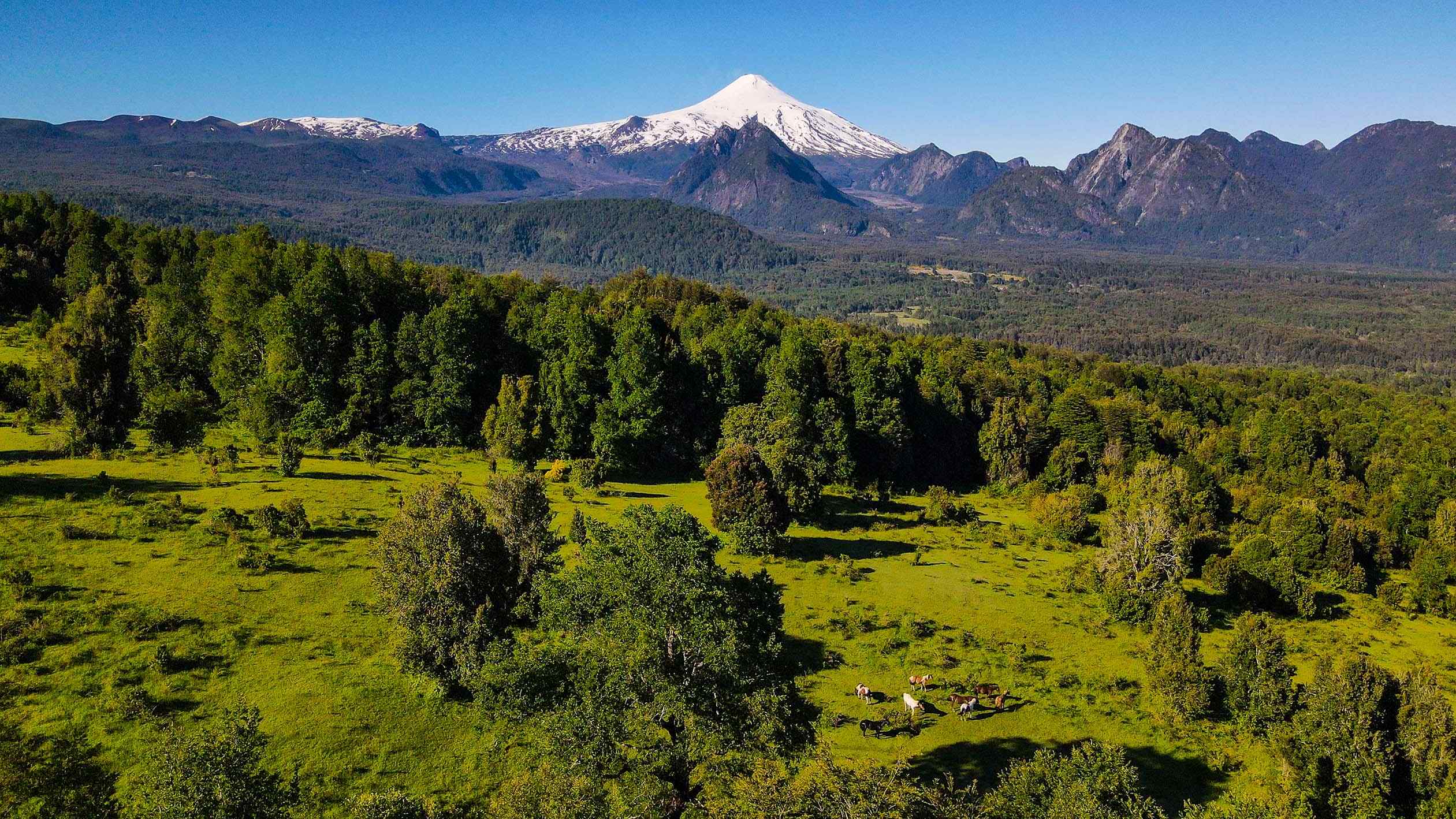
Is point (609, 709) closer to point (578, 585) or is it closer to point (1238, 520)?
point (578, 585)

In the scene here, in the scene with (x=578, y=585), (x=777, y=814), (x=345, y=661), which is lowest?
(x=345, y=661)

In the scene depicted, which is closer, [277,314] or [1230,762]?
[1230,762]

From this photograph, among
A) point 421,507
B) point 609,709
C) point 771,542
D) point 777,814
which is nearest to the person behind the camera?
point 777,814

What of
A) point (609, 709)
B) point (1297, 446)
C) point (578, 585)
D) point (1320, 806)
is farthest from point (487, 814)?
point (1297, 446)

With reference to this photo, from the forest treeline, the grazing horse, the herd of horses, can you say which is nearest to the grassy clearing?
the herd of horses

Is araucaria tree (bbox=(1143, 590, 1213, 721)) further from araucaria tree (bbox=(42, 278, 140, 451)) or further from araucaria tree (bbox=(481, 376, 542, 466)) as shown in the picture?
araucaria tree (bbox=(42, 278, 140, 451))

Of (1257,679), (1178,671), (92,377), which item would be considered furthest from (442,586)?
(92,377)

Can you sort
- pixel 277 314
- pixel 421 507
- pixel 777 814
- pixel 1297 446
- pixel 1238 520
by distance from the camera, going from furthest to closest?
1. pixel 1297 446
2. pixel 1238 520
3. pixel 277 314
4. pixel 421 507
5. pixel 777 814
